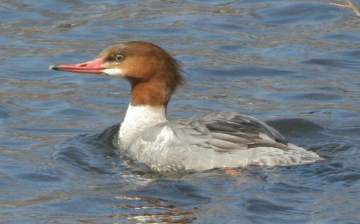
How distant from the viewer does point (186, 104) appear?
40.3 ft

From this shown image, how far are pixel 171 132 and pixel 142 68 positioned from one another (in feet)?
2.75

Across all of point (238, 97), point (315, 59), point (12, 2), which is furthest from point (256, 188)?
point (12, 2)

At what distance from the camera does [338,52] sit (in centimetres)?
1422

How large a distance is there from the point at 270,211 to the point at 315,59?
538 centimetres

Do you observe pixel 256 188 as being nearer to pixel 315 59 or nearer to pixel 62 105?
pixel 62 105

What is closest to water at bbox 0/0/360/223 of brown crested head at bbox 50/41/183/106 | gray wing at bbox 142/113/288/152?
gray wing at bbox 142/113/288/152

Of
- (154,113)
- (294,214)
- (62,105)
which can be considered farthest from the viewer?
(62,105)

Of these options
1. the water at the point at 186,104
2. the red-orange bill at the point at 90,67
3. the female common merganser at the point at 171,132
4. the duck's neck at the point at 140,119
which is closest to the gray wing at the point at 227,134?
the female common merganser at the point at 171,132

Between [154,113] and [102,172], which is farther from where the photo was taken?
[154,113]

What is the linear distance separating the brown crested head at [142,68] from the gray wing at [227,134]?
27.3 inches

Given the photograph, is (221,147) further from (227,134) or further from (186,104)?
(186,104)

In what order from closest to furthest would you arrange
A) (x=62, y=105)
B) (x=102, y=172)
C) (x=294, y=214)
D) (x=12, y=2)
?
(x=294, y=214) < (x=102, y=172) < (x=62, y=105) < (x=12, y=2)

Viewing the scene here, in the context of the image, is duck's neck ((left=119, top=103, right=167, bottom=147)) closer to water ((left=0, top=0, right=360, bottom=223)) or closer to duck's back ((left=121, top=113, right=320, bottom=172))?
water ((left=0, top=0, right=360, bottom=223))

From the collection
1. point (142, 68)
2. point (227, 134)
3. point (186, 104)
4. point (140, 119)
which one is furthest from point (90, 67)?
point (186, 104)
